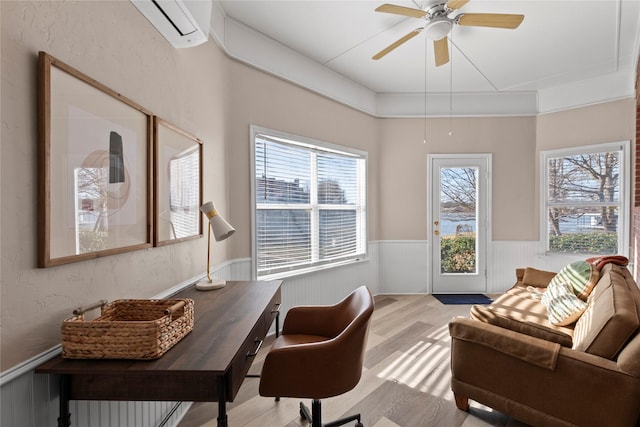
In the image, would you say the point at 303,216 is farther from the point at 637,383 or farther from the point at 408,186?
the point at 637,383

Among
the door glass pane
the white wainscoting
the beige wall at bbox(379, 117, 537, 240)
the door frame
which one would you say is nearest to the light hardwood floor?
the white wainscoting

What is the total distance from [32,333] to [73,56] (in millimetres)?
990

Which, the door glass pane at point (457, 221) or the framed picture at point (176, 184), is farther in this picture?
the door glass pane at point (457, 221)

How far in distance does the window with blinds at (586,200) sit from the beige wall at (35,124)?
465 cm

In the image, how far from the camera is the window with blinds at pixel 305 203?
Result: 297 cm

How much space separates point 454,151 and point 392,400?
3.50 meters

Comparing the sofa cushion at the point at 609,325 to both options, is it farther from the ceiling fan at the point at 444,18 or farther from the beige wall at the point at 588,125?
the beige wall at the point at 588,125

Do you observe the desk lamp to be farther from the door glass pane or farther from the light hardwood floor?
the door glass pane

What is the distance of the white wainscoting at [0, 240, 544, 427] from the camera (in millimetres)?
915

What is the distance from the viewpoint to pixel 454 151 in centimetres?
435

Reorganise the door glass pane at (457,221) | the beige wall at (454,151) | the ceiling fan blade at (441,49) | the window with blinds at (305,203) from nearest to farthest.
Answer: the ceiling fan blade at (441,49) → the window with blinds at (305,203) → the beige wall at (454,151) → the door glass pane at (457,221)

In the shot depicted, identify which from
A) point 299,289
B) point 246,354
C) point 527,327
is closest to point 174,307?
point 246,354

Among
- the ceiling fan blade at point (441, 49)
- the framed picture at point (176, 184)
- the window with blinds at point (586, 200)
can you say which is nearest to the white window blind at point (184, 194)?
the framed picture at point (176, 184)

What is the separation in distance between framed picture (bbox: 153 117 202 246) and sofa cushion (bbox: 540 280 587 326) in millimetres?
2672
